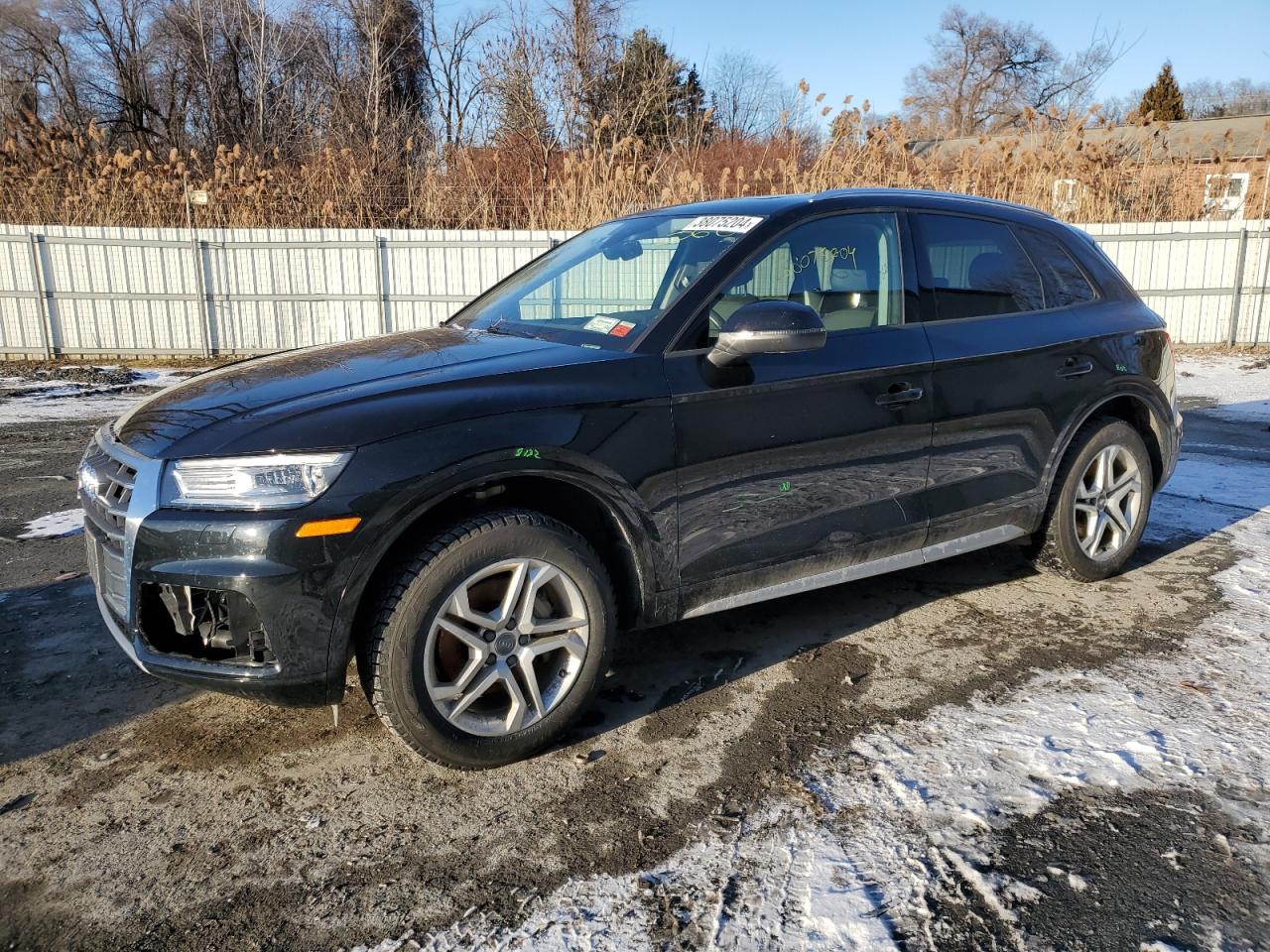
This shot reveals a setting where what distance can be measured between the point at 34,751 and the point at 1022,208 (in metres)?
4.60

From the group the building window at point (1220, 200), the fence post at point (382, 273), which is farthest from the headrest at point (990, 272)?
the building window at point (1220, 200)

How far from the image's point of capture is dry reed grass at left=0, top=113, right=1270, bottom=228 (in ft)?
49.1

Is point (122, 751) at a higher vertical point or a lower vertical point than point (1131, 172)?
lower

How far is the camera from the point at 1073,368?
13.8 ft

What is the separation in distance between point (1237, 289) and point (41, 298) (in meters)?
18.4

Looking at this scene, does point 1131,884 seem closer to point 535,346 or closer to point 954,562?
point 535,346

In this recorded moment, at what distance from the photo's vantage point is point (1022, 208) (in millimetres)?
4441

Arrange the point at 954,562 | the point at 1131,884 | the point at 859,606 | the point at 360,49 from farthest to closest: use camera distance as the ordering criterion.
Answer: the point at 360,49 → the point at 954,562 → the point at 859,606 → the point at 1131,884

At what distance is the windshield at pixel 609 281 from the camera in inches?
132

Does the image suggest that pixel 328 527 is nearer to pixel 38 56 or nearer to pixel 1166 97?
pixel 38 56

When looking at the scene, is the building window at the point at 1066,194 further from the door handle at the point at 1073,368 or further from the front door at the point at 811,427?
the front door at the point at 811,427

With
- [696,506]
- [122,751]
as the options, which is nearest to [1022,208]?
[696,506]

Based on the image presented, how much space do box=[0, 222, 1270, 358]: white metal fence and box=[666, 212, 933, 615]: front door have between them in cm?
1118

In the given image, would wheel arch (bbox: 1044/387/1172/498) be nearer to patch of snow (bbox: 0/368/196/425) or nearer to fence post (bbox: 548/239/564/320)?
fence post (bbox: 548/239/564/320)
